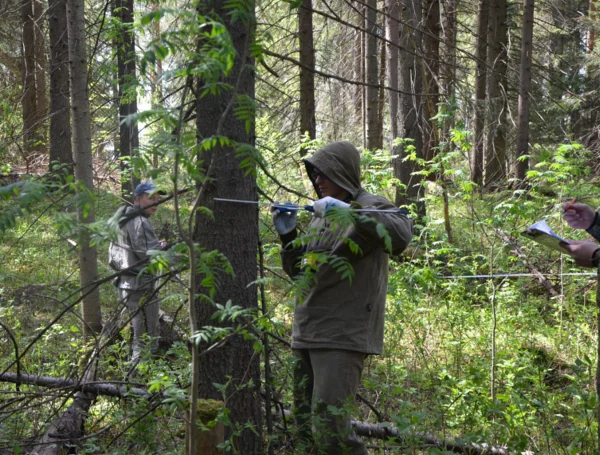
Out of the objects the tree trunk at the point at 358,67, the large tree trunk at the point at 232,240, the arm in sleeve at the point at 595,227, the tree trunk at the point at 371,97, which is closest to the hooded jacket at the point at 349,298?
the large tree trunk at the point at 232,240

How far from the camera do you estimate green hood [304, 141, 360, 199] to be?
3797 millimetres

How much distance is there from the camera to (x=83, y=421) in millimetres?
4281

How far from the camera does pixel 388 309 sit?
6977 millimetres

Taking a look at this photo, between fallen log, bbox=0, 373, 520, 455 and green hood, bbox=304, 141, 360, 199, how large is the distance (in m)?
1.54

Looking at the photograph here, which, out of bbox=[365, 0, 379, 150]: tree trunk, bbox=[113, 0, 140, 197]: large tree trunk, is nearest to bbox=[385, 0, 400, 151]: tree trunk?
bbox=[365, 0, 379, 150]: tree trunk

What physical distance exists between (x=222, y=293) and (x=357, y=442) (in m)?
1.22

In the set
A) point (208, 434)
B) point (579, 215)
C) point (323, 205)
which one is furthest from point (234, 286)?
point (579, 215)

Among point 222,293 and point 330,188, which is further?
point 330,188

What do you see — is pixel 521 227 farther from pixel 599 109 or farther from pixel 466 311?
pixel 599 109

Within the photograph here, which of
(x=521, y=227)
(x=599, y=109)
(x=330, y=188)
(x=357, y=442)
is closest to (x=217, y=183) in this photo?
(x=330, y=188)

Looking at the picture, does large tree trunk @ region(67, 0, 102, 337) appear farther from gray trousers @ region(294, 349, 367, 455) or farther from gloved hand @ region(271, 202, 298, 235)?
gray trousers @ region(294, 349, 367, 455)

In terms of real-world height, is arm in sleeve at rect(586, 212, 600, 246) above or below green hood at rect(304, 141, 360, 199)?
below

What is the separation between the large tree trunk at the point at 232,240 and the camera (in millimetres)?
3295

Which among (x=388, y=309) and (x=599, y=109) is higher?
(x=599, y=109)
